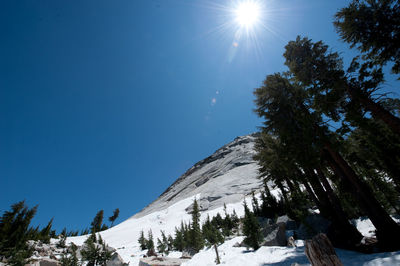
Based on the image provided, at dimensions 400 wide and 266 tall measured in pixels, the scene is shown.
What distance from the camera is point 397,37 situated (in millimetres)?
8234

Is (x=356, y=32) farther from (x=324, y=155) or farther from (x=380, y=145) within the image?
(x=380, y=145)

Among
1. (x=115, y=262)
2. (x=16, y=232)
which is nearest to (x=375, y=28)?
(x=115, y=262)

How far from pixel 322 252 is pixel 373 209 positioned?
26.2 ft

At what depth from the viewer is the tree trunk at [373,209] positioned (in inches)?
265

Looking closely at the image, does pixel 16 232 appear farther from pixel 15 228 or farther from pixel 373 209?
pixel 373 209

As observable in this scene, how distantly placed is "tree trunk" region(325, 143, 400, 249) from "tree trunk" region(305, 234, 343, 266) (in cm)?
716

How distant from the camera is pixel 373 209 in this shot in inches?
296

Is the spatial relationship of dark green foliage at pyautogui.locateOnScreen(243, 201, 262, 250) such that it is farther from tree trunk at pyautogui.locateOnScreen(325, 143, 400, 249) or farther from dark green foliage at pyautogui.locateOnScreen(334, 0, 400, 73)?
Result: dark green foliage at pyautogui.locateOnScreen(334, 0, 400, 73)

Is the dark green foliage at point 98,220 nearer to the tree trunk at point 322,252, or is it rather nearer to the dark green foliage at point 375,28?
the tree trunk at point 322,252

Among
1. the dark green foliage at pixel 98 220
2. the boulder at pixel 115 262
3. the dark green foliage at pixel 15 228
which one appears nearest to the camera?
the boulder at pixel 115 262

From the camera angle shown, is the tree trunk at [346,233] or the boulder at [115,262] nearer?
the tree trunk at [346,233]

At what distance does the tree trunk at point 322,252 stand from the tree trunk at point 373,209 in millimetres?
7164

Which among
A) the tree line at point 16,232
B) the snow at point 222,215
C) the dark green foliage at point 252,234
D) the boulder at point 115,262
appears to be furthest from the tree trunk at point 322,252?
the tree line at point 16,232

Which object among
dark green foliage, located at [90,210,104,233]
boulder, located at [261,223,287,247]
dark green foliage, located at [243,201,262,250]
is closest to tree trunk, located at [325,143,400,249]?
boulder, located at [261,223,287,247]
